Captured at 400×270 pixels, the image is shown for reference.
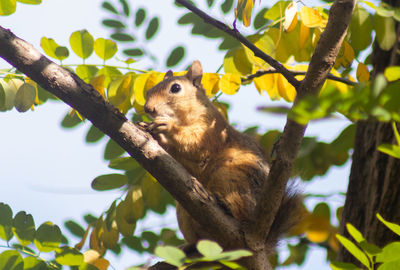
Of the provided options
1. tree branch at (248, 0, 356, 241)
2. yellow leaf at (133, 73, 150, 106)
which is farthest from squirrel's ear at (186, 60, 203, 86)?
tree branch at (248, 0, 356, 241)

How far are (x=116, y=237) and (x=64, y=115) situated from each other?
654 millimetres

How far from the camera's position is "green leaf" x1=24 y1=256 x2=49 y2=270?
141cm

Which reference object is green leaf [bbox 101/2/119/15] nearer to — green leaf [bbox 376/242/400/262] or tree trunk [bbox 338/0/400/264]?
tree trunk [bbox 338/0/400/264]

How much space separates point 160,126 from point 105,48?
1.50 feet

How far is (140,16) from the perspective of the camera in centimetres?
231

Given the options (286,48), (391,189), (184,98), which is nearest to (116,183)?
(184,98)

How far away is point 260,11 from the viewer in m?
2.21

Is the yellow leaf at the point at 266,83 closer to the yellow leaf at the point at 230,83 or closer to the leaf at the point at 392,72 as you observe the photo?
the yellow leaf at the point at 230,83

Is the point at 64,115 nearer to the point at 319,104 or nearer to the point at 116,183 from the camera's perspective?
the point at 116,183

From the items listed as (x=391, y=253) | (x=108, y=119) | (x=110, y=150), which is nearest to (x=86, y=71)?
(x=110, y=150)

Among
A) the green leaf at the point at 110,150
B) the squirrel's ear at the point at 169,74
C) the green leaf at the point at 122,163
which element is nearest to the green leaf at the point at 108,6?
the squirrel's ear at the point at 169,74

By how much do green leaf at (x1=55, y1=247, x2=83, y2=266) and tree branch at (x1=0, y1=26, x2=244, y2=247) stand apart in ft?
1.28

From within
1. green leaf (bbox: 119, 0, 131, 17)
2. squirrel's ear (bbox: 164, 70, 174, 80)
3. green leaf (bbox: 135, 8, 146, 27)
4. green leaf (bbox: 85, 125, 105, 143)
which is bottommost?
green leaf (bbox: 85, 125, 105, 143)

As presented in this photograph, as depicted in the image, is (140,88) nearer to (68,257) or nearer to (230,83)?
(230,83)
